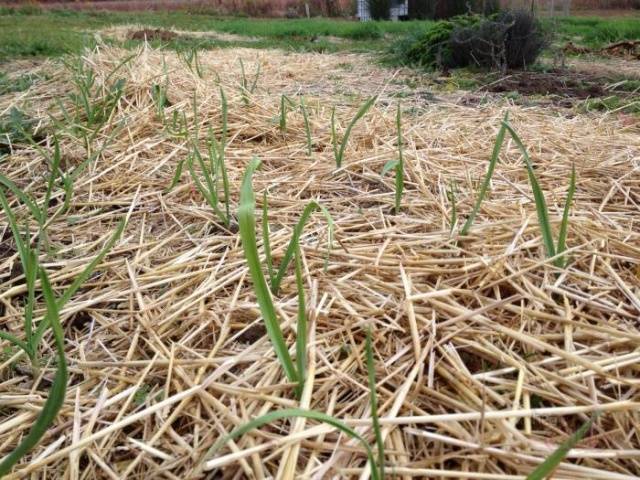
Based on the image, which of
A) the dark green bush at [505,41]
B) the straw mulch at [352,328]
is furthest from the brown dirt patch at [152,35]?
the straw mulch at [352,328]

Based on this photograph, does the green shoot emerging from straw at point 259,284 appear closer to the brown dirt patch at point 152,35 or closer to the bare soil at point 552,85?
the bare soil at point 552,85

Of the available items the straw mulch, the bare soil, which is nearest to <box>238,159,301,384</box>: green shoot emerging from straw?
the straw mulch

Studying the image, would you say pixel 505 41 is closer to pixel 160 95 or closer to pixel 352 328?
pixel 160 95

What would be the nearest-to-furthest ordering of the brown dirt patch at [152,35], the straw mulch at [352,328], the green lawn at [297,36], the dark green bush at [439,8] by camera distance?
the straw mulch at [352,328] → the green lawn at [297,36] → the brown dirt patch at [152,35] → the dark green bush at [439,8]

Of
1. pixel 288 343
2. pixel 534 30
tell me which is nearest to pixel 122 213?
pixel 288 343

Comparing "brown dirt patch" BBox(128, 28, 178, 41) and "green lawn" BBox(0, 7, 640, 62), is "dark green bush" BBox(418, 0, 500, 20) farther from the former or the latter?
"brown dirt patch" BBox(128, 28, 178, 41)

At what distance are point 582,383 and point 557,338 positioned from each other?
0.09 metres

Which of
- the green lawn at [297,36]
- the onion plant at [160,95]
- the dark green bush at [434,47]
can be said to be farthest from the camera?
the green lawn at [297,36]

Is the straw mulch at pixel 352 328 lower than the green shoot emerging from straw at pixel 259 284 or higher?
lower

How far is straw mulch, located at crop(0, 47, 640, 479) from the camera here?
1.99 feet

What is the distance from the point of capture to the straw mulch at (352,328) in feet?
1.99

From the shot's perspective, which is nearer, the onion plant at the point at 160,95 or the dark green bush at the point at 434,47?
the onion plant at the point at 160,95

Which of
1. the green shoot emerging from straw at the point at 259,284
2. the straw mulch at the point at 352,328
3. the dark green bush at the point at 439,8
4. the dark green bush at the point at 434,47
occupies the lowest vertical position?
the straw mulch at the point at 352,328

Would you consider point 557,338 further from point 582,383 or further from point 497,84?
point 497,84
